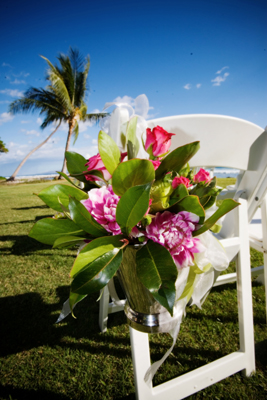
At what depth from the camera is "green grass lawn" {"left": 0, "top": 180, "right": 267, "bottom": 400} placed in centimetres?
109

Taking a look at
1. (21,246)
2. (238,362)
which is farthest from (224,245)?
(21,246)

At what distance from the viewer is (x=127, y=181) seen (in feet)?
1.27

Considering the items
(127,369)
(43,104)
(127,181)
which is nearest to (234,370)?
(127,369)

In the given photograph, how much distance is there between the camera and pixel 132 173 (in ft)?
1.23

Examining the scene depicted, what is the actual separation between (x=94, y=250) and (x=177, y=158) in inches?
10.1

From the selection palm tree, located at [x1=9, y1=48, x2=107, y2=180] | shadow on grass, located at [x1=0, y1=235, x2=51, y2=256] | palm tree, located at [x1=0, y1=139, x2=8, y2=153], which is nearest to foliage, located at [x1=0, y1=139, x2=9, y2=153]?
palm tree, located at [x1=0, y1=139, x2=8, y2=153]

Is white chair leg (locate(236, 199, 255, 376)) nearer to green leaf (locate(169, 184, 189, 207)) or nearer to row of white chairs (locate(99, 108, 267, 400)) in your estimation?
row of white chairs (locate(99, 108, 267, 400))

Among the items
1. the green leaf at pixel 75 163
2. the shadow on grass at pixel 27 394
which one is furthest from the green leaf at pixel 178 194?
the shadow on grass at pixel 27 394

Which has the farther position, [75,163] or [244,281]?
[244,281]

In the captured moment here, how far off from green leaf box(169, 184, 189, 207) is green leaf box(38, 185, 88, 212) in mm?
184

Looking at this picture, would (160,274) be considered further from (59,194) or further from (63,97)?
(63,97)

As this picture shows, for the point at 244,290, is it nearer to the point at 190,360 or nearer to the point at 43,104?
the point at 190,360

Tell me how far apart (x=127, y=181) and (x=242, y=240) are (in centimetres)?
75

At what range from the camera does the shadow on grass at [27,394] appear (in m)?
1.07
